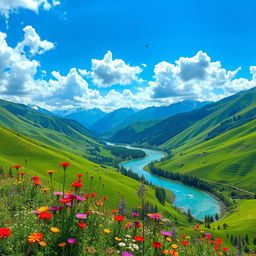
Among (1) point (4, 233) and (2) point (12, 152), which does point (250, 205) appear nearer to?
(2) point (12, 152)

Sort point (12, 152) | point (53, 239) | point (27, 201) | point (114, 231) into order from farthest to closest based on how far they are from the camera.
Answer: point (12, 152), point (27, 201), point (114, 231), point (53, 239)

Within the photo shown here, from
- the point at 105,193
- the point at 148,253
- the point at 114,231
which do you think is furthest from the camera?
the point at 105,193

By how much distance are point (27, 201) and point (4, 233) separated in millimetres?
7781

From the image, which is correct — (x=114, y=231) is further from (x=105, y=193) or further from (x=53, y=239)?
(x=105, y=193)

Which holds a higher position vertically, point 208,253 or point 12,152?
point 12,152

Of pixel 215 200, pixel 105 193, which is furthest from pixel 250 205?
pixel 105 193

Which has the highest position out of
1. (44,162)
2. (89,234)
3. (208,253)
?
(44,162)

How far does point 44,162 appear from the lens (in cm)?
14625

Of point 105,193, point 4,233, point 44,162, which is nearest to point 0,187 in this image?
point 4,233

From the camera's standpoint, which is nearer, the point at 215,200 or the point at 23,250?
the point at 23,250

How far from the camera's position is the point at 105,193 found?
127 meters

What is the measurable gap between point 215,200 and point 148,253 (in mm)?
206454

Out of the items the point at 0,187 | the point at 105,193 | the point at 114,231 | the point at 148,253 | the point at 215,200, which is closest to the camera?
the point at 148,253

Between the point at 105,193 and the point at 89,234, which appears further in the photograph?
the point at 105,193
